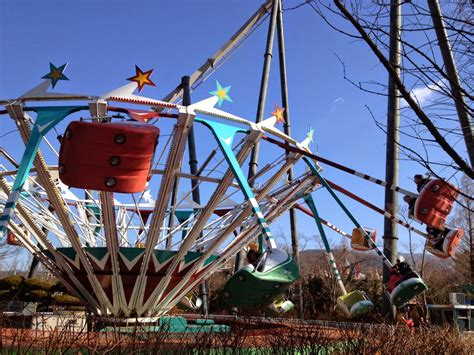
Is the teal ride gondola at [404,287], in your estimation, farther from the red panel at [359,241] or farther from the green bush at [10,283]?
the green bush at [10,283]

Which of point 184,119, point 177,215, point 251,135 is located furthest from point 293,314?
point 184,119

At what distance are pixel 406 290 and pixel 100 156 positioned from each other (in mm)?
6823

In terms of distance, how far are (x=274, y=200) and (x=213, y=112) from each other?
147 inches

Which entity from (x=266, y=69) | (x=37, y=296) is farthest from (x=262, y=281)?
(x=266, y=69)

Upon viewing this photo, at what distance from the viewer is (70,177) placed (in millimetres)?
8094

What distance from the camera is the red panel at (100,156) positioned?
8094 mm

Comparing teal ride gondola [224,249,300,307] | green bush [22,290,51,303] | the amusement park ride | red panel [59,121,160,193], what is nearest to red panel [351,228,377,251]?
the amusement park ride

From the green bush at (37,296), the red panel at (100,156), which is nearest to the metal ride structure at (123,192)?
the red panel at (100,156)

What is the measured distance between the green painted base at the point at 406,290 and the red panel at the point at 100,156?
6.02 m

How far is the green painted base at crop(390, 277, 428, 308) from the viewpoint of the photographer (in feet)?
35.0

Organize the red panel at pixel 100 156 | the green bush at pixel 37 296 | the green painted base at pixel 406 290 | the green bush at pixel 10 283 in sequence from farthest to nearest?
the green bush at pixel 10 283, the green bush at pixel 37 296, the green painted base at pixel 406 290, the red panel at pixel 100 156

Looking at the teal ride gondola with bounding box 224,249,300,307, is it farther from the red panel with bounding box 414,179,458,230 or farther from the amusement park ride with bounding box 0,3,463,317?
the red panel with bounding box 414,179,458,230

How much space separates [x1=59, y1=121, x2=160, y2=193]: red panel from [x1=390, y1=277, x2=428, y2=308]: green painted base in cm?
602

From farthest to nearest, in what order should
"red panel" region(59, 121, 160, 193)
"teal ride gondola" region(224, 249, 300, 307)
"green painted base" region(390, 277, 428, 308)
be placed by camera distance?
"green painted base" region(390, 277, 428, 308) < "teal ride gondola" region(224, 249, 300, 307) < "red panel" region(59, 121, 160, 193)
